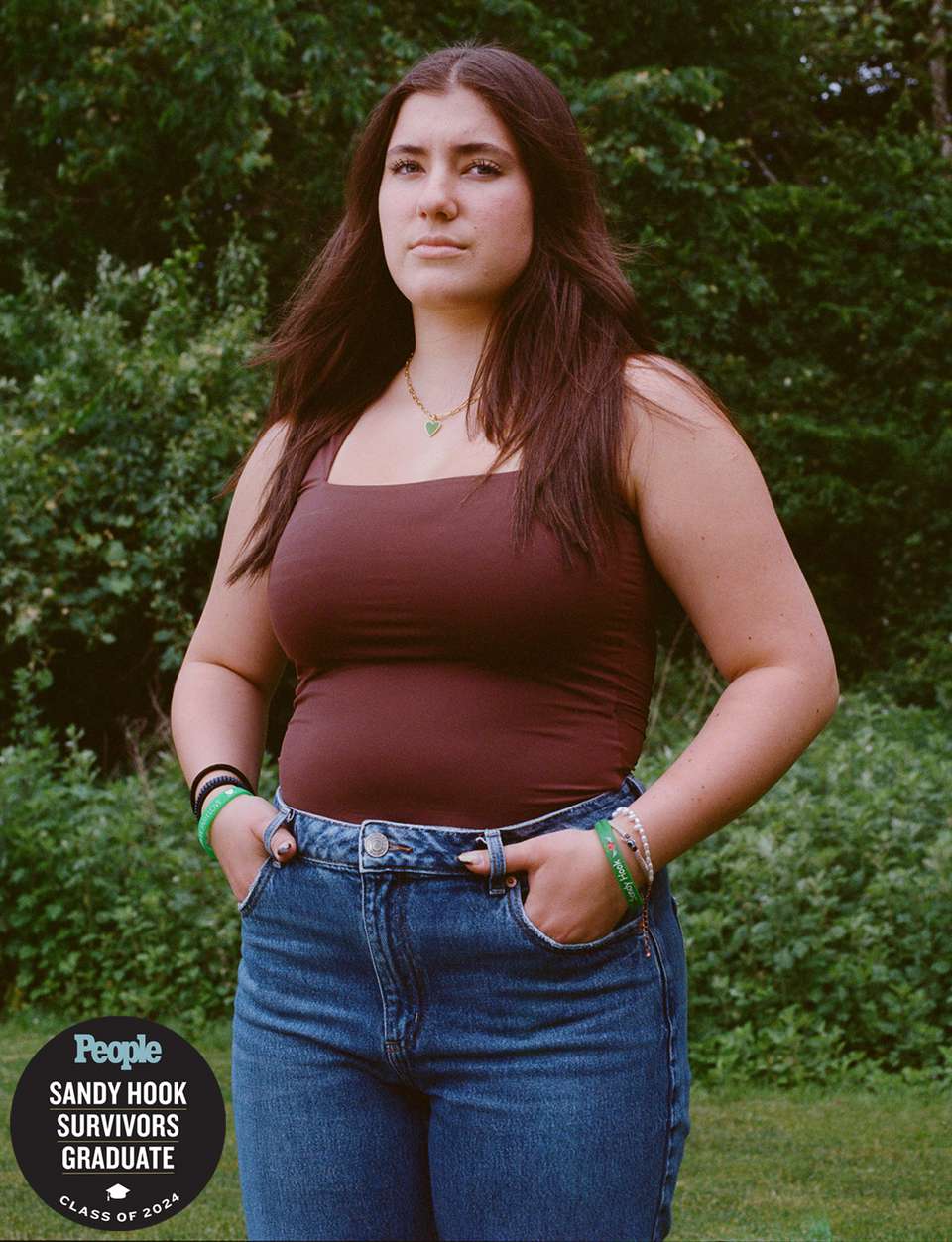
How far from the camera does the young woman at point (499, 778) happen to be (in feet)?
4.89

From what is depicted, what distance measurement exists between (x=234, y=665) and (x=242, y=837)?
0.32 metres

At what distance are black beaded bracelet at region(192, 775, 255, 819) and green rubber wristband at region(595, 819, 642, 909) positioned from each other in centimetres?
53

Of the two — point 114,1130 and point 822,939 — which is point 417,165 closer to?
point 114,1130

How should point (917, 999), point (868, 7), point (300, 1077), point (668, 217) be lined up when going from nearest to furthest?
point (300, 1077) < point (917, 999) < point (668, 217) < point (868, 7)

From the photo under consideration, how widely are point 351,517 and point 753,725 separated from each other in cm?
51

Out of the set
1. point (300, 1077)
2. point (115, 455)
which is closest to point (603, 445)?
point (300, 1077)

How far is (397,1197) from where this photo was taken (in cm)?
156

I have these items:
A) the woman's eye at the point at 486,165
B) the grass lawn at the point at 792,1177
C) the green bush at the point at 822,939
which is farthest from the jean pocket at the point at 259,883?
the green bush at the point at 822,939

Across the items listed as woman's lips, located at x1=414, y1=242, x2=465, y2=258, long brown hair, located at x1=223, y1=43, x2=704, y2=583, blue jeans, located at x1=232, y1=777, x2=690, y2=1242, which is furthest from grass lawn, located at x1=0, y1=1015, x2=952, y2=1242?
woman's lips, located at x1=414, y1=242, x2=465, y2=258

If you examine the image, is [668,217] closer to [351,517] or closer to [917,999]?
[917,999]

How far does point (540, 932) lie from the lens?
1.48 m

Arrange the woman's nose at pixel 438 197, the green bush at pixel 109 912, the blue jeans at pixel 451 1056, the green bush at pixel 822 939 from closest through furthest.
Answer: the blue jeans at pixel 451 1056, the woman's nose at pixel 438 197, the green bush at pixel 822 939, the green bush at pixel 109 912

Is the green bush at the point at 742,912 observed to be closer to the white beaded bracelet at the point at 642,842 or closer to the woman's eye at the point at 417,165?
the white beaded bracelet at the point at 642,842

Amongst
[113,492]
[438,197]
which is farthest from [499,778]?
[113,492]
